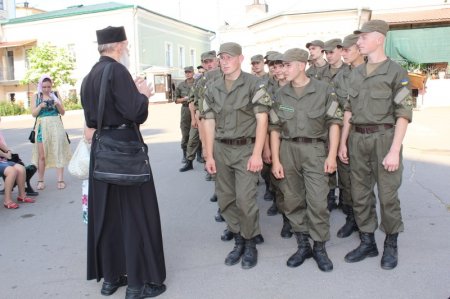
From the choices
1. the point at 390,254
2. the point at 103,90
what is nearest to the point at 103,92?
the point at 103,90

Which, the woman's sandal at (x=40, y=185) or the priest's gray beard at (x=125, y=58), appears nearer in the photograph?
the priest's gray beard at (x=125, y=58)

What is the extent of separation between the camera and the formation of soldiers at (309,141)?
3.66 m

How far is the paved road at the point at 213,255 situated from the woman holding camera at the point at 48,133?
0.47 m

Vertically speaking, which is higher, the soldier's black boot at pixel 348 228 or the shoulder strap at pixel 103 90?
the shoulder strap at pixel 103 90

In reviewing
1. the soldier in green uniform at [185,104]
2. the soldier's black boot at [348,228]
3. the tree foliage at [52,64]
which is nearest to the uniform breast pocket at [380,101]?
the soldier's black boot at [348,228]

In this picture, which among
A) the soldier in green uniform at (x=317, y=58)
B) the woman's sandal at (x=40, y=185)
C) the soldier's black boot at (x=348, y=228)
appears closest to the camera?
the soldier's black boot at (x=348, y=228)

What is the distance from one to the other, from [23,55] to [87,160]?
1593 inches

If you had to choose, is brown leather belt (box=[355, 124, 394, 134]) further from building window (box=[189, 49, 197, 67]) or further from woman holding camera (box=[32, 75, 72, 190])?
building window (box=[189, 49, 197, 67])

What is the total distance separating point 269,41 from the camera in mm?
22500

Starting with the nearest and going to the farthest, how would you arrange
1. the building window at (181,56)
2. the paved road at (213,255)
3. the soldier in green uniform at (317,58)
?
the paved road at (213,255), the soldier in green uniform at (317,58), the building window at (181,56)

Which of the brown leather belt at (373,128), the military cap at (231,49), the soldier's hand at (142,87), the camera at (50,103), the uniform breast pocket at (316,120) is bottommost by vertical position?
the brown leather belt at (373,128)

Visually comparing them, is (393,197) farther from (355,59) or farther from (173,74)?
(173,74)

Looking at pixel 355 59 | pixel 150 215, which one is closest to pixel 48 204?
pixel 150 215

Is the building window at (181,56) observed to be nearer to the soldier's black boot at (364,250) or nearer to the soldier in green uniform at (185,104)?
the soldier in green uniform at (185,104)
